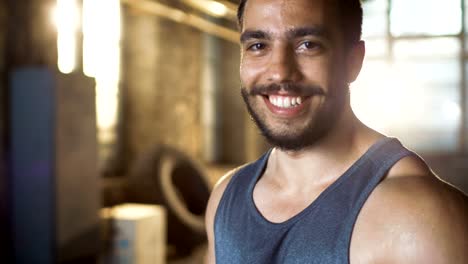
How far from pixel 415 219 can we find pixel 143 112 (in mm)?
5208

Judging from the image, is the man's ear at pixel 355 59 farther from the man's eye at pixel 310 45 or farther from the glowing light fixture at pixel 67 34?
the glowing light fixture at pixel 67 34

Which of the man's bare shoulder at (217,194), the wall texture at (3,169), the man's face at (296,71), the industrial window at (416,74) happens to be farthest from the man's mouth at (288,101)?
the industrial window at (416,74)

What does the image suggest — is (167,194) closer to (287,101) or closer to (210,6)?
(210,6)

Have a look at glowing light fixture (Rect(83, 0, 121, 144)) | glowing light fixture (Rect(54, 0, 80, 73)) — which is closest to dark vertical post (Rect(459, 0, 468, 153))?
glowing light fixture (Rect(83, 0, 121, 144))

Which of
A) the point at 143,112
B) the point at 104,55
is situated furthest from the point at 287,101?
the point at 143,112

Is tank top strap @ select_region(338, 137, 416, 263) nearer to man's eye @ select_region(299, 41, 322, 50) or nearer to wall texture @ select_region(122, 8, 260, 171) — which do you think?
man's eye @ select_region(299, 41, 322, 50)

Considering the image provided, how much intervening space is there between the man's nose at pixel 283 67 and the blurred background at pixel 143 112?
44 centimetres

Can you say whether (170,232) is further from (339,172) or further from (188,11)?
(339,172)

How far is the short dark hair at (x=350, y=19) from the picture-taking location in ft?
3.95

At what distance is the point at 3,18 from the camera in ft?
11.9

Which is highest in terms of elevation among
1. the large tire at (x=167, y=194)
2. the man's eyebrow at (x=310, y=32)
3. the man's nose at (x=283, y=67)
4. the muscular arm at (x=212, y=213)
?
the man's eyebrow at (x=310, y=32)

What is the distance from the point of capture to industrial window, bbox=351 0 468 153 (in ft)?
28.0

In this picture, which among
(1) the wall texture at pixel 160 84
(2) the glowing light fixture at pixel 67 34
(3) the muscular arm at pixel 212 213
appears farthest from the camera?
(1) the wall texture at pixel 160 84

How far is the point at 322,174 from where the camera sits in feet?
4.08
